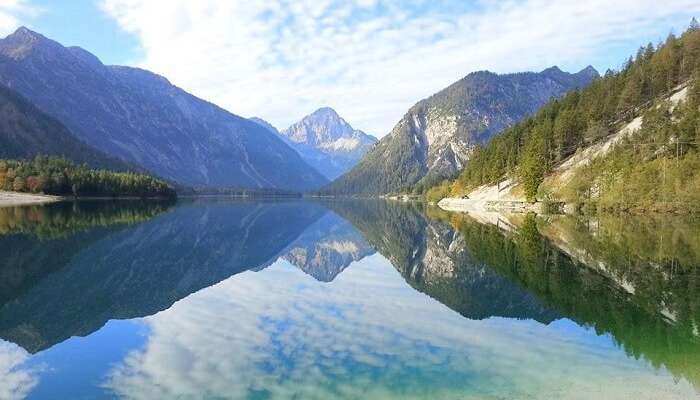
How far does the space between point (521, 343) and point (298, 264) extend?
28.1m

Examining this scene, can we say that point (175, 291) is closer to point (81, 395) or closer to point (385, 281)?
point (385, 281)

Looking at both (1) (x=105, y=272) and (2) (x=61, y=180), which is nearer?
(1) (x=105, y=272)

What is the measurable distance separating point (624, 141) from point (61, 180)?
157107 millimetres

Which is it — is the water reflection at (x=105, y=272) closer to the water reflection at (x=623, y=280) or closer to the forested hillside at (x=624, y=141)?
the water reflection at (x=623, y=280)

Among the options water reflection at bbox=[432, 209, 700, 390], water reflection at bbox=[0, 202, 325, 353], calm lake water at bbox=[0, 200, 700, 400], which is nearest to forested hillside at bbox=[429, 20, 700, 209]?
water reflection at bbox=[432, 209, 700, 390]

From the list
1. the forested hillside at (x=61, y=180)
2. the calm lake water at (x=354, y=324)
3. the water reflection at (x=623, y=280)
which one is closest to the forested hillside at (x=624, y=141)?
the water reflection at (x=623, y=280)

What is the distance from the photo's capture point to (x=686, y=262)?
120 feet

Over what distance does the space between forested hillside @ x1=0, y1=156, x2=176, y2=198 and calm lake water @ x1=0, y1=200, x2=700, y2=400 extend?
12604 cm

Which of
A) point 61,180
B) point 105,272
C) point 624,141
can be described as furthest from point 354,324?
point 61,180

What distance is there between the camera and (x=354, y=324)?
22203mm

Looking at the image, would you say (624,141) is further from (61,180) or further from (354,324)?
(61,180)

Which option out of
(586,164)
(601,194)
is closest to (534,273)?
(601,194)

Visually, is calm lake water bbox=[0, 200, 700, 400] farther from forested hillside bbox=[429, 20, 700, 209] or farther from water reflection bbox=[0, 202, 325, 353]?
forested hillside bbox=[429, 20, 700, 209]

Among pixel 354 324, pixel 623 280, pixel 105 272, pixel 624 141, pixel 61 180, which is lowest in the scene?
pixel 105 272
